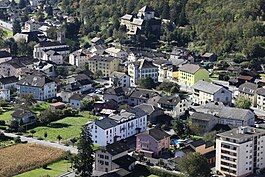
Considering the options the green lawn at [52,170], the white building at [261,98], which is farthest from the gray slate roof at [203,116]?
the green lawn at [52,170]

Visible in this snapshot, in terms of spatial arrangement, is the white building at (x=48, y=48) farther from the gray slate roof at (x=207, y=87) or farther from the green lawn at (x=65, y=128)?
the gray slate roof at (x=207, y=87)

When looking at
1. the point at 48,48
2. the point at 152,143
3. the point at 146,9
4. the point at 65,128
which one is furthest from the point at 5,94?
the point at 146,9

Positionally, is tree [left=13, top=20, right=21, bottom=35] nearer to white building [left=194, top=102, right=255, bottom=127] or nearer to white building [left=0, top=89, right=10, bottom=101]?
white building [left=0, top=89, right=10, bottom=101]

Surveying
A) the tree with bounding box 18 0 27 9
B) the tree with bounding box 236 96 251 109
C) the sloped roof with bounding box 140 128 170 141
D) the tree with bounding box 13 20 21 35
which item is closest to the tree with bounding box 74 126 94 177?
the sloped roof with bounding box 140 128 170 141

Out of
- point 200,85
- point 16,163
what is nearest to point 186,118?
point 200,85

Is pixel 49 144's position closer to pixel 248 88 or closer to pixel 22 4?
pixel 248 88
